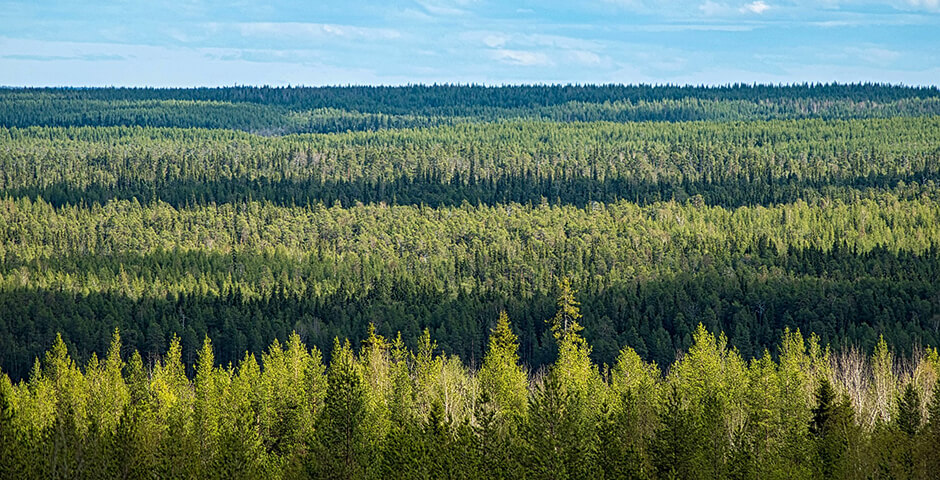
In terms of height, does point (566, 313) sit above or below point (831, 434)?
below

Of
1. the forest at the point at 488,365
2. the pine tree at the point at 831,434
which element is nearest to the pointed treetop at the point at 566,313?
the forest at the point at 488,365

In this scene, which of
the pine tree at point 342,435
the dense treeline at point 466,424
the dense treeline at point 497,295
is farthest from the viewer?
the dense treeline at point 497,295

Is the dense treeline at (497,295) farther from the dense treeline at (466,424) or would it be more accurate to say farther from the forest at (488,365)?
the dense treeline at (466,424)

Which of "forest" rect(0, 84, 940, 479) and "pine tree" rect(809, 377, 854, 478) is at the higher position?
"pine tree" rect(809, 377, 854, 478)

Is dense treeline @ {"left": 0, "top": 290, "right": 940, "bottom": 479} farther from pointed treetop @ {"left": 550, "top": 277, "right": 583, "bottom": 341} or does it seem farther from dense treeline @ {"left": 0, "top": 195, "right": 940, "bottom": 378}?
dense treeline @ {"left": 0, "top": 195, "right": 940, "bottom": 378}

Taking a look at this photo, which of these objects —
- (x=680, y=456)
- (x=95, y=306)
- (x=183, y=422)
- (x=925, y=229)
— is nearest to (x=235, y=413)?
(x=183, y=422)

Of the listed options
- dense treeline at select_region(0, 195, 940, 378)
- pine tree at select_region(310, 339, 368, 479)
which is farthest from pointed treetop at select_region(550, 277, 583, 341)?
pine tree at select_region(310, 339, 368, 479)

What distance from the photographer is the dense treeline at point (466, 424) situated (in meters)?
55.9

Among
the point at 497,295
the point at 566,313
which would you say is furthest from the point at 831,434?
the point at 497,295

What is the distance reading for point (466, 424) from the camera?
57625mm

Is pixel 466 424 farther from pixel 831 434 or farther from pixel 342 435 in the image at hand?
pixel 831 434

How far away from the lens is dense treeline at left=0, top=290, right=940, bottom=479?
183 feet

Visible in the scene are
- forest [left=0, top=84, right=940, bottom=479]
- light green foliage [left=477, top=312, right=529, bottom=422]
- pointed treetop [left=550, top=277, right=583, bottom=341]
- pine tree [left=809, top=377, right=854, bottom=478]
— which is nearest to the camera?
forest [left=0, top=84, right=940, bottom=479]

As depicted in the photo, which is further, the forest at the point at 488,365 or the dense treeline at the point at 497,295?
the dense treeline at the point at 497,295
